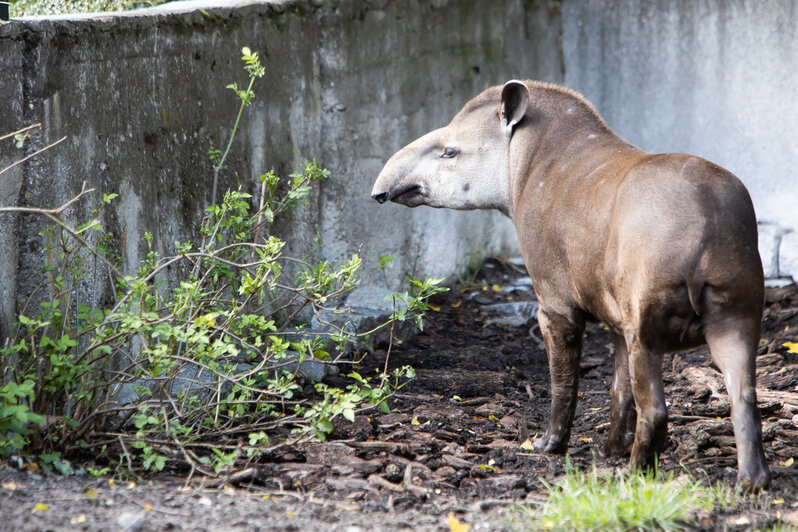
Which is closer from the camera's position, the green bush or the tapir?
the tapir

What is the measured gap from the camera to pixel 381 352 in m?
6.55

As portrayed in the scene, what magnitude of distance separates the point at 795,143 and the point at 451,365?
4027mm

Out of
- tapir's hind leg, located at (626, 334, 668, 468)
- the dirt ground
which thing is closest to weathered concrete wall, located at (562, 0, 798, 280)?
the dirt ground

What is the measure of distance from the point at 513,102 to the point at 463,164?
0.45 m

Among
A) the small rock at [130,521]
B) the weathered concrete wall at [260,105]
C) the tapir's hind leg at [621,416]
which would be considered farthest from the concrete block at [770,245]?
the small rock at [130,521]

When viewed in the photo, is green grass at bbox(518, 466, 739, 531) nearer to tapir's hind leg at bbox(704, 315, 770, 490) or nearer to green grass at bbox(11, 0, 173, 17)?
tapir's hind leg at bbox(704, 315, 770, 490)

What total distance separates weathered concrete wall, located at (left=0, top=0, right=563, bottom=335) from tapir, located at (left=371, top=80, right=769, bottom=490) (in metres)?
1.36

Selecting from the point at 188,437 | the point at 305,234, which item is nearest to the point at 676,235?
the point at 188,437

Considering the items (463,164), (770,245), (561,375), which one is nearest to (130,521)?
(561,375)

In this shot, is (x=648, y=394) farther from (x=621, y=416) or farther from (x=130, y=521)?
(x=130, y=521)

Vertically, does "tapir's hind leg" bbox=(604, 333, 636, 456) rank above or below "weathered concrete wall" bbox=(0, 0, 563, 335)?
below

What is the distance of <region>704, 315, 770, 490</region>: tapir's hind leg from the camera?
12.2 feet

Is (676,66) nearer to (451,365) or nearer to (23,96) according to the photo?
(451,365)

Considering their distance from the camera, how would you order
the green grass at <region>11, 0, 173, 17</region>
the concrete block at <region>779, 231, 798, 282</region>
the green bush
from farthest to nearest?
1. the concrete block at <region>779, 231, 798, 282</region>
2. the green grass at <region>11, 0, 173, 17</region>
3. the green bush
